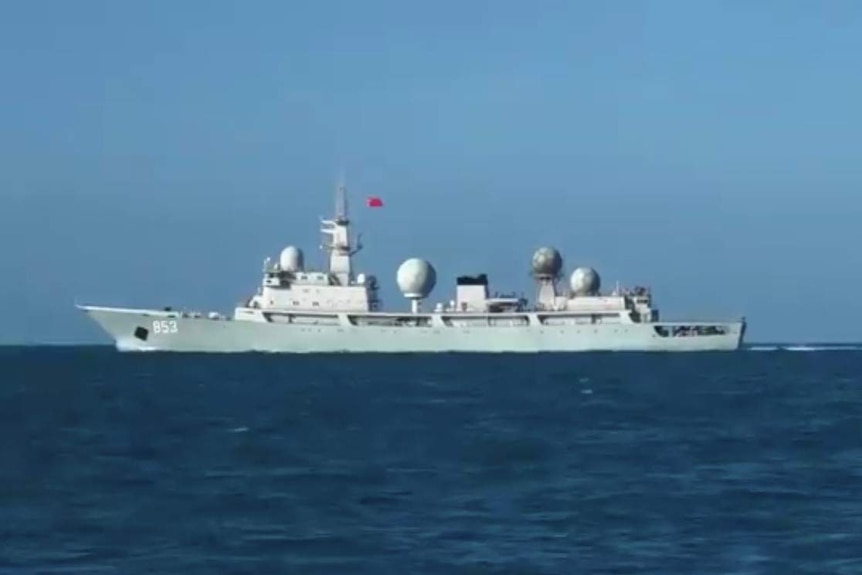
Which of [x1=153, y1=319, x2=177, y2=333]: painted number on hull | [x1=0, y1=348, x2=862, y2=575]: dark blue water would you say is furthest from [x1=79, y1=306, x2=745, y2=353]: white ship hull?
[x1=0, y1=348, x2=862, y2=575]: dark blue water

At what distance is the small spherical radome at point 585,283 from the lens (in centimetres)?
10125

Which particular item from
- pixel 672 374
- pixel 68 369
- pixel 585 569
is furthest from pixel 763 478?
pixel 68 369

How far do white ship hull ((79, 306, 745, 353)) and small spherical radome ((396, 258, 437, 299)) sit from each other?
3.16 meters

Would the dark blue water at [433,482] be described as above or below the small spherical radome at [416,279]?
below

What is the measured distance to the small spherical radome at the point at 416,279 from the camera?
10131 cm

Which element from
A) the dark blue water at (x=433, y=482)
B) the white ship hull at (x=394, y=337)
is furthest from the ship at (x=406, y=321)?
the dark blue water at (x=433, y=482)

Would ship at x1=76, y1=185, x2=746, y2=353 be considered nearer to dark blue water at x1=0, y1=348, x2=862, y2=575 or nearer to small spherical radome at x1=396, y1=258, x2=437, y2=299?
small spherical radome at x1=396, y1=258, x2=437, y2=299

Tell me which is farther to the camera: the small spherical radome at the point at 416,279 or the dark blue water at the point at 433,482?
the small spherical radome at the point at 416,279

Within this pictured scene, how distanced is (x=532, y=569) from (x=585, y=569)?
660 mm

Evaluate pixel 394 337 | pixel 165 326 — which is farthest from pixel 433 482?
pixel 165 326

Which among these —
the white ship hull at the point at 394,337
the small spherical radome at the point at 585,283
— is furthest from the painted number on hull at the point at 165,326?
the small spherical radome at the point at 585,283

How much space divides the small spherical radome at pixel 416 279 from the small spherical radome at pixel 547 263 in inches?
241

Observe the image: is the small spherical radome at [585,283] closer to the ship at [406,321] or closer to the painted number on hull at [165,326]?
the ship at [406,321]

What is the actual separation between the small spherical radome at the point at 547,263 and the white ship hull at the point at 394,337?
5174mm
